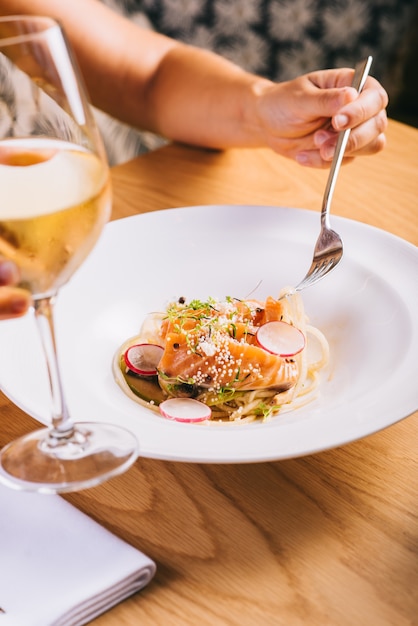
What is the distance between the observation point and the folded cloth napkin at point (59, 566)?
82 centimetres

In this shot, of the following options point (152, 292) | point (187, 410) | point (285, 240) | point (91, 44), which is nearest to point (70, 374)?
point (187, 410)

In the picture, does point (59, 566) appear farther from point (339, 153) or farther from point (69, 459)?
point (339, 153)

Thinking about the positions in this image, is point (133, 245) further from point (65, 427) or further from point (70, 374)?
point (65, 427)

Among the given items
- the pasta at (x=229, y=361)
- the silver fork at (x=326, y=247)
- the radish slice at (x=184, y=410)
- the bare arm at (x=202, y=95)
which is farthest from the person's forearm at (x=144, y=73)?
the radish slice at (x=184, y=410)

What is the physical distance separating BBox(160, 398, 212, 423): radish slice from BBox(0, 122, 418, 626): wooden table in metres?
0.10

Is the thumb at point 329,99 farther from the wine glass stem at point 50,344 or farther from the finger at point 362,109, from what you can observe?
the wine glass stem at point 50,344

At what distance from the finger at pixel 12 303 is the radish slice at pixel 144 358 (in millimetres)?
529

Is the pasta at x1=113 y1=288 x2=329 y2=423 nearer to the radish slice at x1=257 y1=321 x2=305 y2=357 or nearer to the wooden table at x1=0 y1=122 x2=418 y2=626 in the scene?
the radish slice at x1=257 y1=321 x2=305 y2=357

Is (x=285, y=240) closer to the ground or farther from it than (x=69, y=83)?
closer to the ground

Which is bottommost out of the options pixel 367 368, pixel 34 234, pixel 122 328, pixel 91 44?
pixel 122 328

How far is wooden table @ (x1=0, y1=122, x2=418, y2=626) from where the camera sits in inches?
33.5

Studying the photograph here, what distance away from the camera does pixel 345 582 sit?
34.6 inches

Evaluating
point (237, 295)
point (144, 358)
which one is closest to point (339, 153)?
point (237, 295)

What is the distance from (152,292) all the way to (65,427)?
2.08 feet
